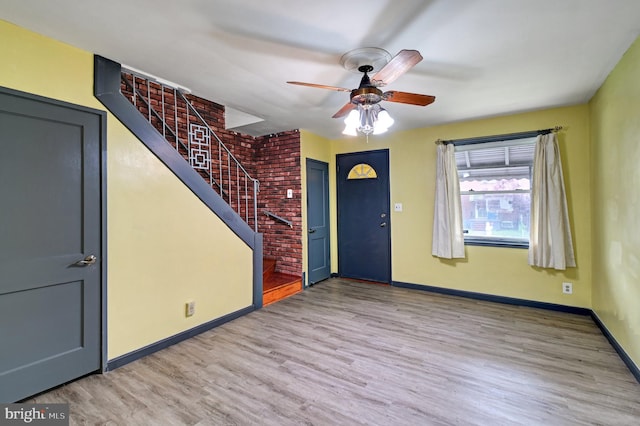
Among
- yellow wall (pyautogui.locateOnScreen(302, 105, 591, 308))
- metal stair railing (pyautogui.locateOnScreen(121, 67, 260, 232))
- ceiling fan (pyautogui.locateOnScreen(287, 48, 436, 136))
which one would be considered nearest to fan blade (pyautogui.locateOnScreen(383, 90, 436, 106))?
ceiling fan (pyautogui.locateOnScreen(287, 48, 436, 136))

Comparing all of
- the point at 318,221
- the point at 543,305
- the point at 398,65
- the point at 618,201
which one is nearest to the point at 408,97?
the point at 398,65

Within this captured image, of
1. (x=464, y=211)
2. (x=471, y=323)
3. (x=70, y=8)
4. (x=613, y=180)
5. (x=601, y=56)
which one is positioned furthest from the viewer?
(x=464, y=211)

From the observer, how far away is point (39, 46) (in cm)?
204

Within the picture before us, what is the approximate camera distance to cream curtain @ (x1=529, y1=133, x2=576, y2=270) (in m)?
3.49

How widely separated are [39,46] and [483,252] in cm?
496

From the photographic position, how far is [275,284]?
13.8 feet

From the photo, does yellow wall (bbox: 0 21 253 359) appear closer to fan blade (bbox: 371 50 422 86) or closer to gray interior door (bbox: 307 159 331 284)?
gray interior door (bbox: 307 159 331 284)

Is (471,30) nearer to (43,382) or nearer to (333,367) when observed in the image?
(333,367)

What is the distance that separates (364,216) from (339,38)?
10.7ft

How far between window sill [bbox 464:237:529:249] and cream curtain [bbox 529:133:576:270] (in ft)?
0.69

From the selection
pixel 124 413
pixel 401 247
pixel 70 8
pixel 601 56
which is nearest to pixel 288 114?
pixel 70 8

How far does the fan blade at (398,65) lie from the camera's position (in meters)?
1.74

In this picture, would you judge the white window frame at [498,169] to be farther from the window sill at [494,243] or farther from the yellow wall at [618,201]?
the yellow wall at [618,201]

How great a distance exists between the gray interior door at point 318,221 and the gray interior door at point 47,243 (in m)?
2.91
